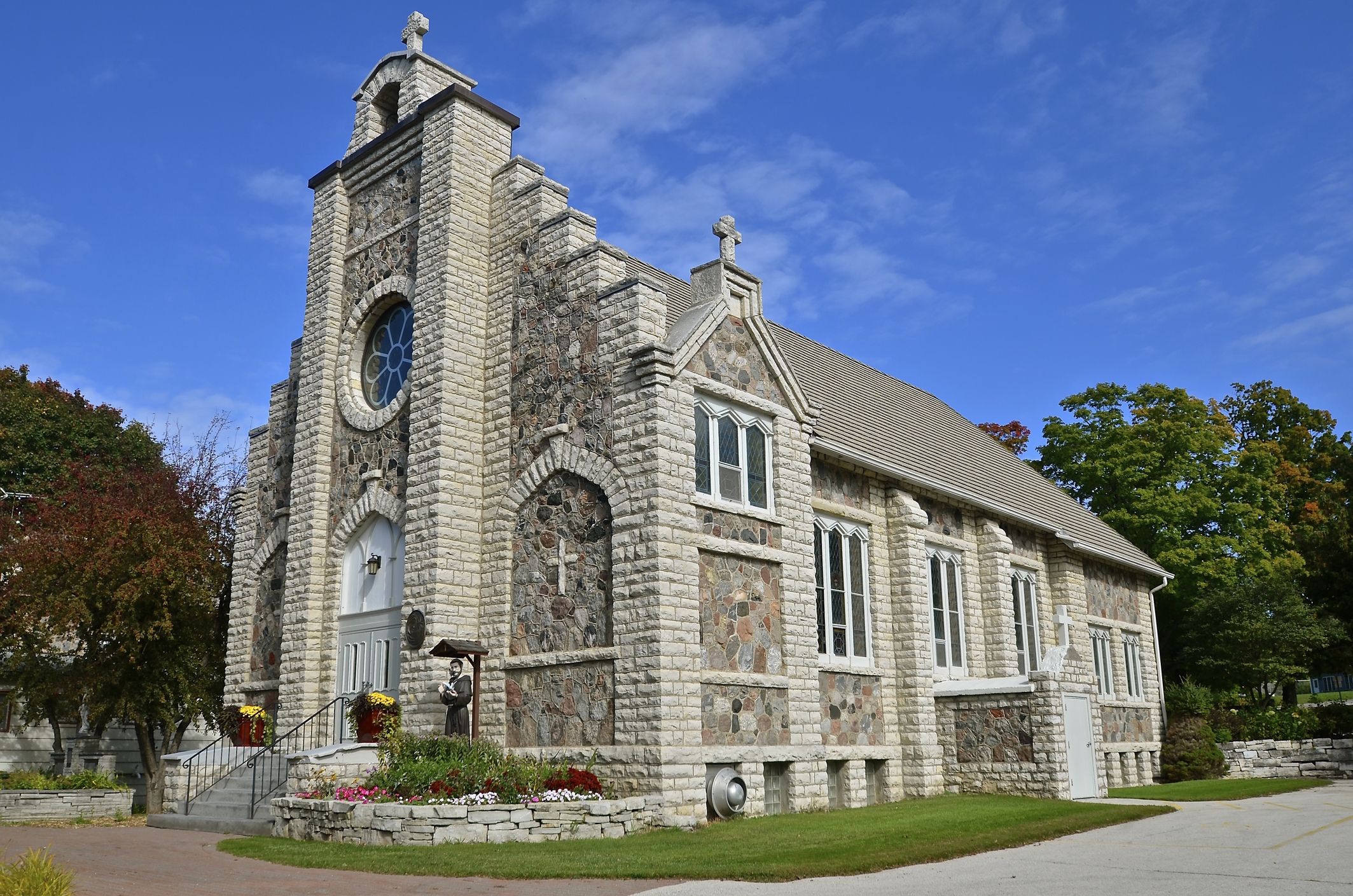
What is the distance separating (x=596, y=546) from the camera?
16.6 m

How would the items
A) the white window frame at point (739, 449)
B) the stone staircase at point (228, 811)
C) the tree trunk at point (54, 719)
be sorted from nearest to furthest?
the stone staircase at point (228, 811) < the white window frame at point (739, 449) < the tree trunk at point (54, 719)

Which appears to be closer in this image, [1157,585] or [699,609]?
[699,609]

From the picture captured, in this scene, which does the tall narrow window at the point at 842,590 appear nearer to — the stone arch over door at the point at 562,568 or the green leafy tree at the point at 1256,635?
the stone arch over door at the point at 562,568

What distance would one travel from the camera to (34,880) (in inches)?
282

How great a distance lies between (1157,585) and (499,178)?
24.0m

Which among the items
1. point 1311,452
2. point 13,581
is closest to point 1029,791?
point 13,581

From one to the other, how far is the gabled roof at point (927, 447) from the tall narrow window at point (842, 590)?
57.5 inches

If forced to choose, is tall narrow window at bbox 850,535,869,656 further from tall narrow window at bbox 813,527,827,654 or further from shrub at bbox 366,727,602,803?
shrub at bbox 366,727,602,803

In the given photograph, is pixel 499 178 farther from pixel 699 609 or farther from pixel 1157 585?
pixel 1157 585

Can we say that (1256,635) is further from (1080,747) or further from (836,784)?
(836,784)

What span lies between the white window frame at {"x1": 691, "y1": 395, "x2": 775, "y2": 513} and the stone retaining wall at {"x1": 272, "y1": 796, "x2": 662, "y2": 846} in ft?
16.2

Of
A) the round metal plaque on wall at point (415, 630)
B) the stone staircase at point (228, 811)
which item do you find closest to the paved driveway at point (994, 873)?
the stone staircase at point (228, 811)

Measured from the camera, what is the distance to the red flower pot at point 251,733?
20.0 meters

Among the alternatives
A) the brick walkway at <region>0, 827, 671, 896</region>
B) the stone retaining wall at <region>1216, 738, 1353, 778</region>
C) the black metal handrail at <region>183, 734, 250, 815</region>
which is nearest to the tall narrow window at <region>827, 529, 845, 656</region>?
the brick walkway at <region>0, 827, 671, 896</region>
